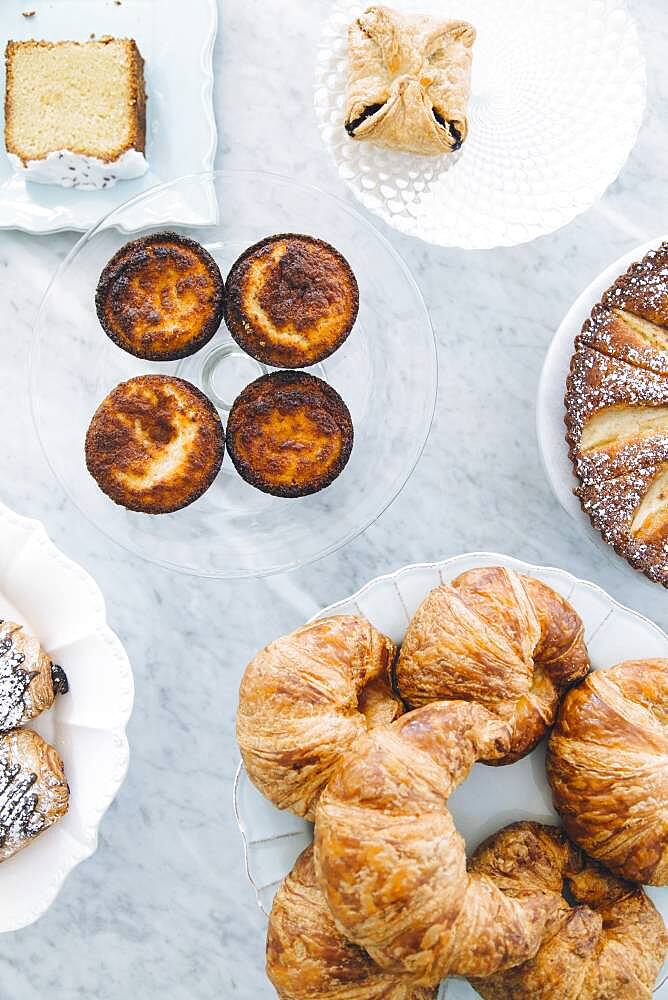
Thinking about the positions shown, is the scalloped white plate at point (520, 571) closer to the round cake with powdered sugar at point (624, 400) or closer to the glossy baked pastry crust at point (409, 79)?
the round cake with powdered sugar at point (624, 400)

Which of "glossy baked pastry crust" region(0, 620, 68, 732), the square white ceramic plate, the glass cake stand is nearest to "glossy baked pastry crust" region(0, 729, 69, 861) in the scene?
"glossy baked pastry crust" region(0, 620, 68, 732)

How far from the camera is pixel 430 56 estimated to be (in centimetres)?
163

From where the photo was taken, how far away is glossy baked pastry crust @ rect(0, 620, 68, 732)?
1.55 meters

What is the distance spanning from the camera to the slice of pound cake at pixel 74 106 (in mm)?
1763

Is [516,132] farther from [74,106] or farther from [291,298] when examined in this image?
[74,106]

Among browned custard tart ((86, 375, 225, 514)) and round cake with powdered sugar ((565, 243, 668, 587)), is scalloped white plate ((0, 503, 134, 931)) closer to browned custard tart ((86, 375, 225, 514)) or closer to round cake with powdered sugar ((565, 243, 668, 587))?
browned custard tart ((86, 375, 225, 514))

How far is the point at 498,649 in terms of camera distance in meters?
1.46

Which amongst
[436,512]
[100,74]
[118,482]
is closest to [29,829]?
[118,482]

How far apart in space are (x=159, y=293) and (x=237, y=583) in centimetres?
54

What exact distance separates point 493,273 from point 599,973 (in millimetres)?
1200

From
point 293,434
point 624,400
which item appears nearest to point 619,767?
A: point 624,400

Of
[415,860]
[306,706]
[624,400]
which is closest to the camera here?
[415,860]

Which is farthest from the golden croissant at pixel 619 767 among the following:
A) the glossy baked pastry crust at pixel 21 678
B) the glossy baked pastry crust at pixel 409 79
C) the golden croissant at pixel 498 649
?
the glossy baked pastry crust at pixel 409 79

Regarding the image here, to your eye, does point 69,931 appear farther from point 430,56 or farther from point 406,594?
point 430,56
